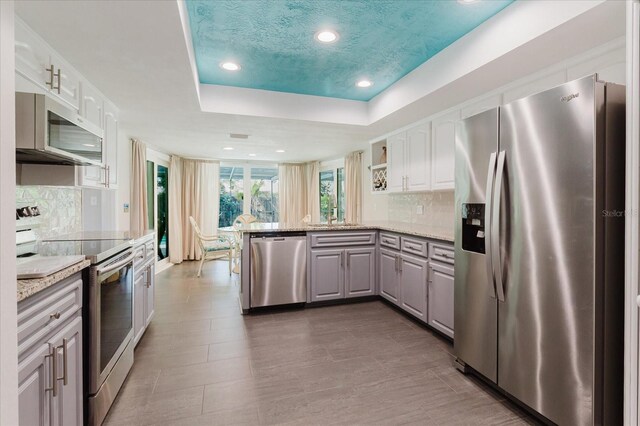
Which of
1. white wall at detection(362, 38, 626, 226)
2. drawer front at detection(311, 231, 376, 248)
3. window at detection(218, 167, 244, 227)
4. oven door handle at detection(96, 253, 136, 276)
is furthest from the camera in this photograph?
window at detection(218, 167, 244, 227)

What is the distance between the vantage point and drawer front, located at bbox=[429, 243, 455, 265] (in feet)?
8.75

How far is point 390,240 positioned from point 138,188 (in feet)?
12.3

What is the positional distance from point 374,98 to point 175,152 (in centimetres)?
420

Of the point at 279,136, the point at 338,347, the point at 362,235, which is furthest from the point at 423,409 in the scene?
the point at 279,136

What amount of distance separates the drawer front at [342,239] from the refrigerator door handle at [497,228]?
80.1 inches

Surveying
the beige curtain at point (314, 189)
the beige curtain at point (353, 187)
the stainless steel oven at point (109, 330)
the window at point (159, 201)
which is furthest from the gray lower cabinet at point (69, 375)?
the beige curtain at point (314, 189)

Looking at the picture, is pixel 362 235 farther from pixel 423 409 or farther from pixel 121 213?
pixel 121 213

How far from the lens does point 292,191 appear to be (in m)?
7.86

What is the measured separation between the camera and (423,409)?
1.88 metres

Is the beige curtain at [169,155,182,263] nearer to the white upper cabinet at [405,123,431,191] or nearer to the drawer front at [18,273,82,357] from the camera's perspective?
the white upper cabinet at [405,123,431,191]

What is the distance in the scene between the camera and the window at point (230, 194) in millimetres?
7512

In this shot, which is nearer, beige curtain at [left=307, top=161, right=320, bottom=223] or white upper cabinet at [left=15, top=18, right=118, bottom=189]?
white upper cabinet at [left=15, top=18, right=118, bottom=189]

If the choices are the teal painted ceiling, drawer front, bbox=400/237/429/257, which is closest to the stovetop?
the teal painted ceiling

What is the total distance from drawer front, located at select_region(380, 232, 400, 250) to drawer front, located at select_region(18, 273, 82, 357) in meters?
2.82
